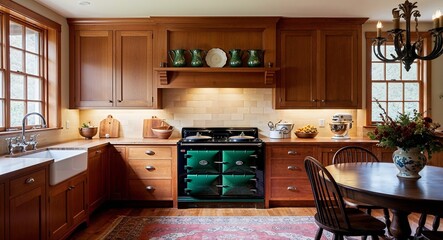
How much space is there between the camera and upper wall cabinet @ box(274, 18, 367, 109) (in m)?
4.15

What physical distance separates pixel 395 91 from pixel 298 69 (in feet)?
4.77

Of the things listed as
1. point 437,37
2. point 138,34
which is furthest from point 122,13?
point 437,37

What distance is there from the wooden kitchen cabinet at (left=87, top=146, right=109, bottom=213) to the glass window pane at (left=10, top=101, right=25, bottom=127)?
0.79m

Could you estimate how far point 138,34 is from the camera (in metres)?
4.16

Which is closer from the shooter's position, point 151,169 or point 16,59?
point 16,59

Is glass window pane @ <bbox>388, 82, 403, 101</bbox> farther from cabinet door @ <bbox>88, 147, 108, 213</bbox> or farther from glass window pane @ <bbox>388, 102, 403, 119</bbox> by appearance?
cabinet door @ <bbox>88, 147, 108, 213</bbox>

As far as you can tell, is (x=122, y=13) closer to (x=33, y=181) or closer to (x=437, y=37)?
(x=33, y=181)

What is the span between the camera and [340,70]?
4.17 meters

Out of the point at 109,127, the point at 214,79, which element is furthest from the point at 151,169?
the point at 214,79

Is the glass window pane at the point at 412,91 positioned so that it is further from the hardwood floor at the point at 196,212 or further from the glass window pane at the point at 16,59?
the glass window pane at the point at 16,59

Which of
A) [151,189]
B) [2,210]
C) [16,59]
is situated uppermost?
[16,59]

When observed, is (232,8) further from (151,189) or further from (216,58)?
(151,189)

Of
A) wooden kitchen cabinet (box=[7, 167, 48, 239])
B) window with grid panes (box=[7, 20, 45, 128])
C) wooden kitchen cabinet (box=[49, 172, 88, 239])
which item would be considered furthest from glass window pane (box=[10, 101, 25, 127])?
wooden kitchen cabinet (box=[7, 167, 48, 239])

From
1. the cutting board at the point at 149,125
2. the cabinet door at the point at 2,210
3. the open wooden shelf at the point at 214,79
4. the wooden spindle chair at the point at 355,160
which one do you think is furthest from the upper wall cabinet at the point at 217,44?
the cabinet door at the point at 2,210
